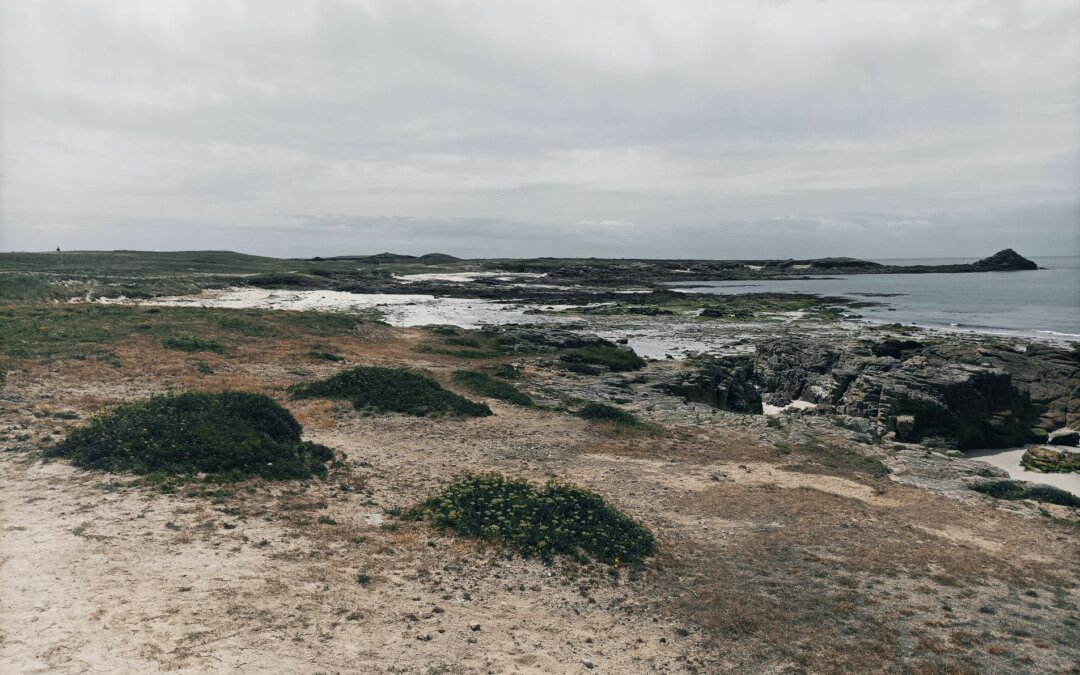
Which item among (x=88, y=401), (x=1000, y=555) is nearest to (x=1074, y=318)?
(x=1000, y=555)

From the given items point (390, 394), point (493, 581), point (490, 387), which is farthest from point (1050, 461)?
point (390, 394)

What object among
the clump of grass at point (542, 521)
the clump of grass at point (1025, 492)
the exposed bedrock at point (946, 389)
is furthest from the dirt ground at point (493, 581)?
the exposed bedrock at point (946, 389)

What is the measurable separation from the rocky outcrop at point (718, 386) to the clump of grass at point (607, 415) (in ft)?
24.3

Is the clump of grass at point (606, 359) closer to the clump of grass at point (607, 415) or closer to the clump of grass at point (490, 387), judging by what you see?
the clump of grass at point (490, 387)

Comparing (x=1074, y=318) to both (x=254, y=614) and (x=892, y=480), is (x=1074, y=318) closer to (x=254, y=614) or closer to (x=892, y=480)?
(x=892, y=480)

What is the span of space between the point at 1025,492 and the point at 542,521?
15.6m

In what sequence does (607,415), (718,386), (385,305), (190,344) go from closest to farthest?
(607,415), (190,344), (718,386), (385,305)

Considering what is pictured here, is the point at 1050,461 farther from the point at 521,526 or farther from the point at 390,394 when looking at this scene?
the point at 390,394

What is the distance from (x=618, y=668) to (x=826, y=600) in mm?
4921

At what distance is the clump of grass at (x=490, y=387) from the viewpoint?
2786 centimetres

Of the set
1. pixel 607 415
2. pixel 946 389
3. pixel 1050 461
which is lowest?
pixel 1050 461

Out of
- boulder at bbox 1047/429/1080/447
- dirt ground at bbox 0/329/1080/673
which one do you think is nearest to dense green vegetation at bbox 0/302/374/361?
dirt ground at bbox 0/329/1080/673

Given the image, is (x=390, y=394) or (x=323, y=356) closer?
(x=390, y=394)

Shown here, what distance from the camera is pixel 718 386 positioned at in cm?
3469
